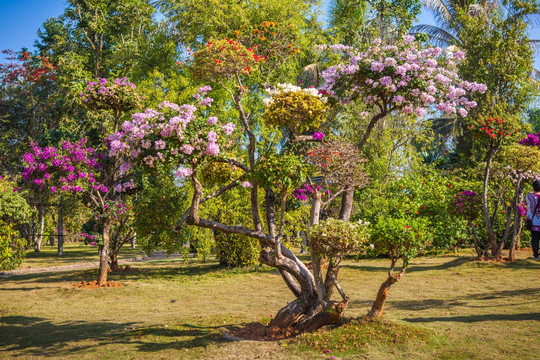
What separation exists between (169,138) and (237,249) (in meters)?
10.5

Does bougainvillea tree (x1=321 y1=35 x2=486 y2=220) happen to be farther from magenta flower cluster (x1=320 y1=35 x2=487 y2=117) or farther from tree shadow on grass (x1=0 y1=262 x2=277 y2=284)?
tree shadow on grass (x1=0 y1=262 x2=277 y2=284)

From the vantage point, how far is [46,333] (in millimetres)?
8289

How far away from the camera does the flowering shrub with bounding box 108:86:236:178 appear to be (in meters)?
6.67

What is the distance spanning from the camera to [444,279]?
41.1 feet

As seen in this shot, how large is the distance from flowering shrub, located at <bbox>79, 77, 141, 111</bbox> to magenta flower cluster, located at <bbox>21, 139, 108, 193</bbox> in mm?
1463

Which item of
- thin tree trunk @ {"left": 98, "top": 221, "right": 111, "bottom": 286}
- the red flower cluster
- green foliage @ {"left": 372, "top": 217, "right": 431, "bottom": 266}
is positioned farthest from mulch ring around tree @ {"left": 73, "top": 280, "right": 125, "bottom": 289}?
the red flower cluster

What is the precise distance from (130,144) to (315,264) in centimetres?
343

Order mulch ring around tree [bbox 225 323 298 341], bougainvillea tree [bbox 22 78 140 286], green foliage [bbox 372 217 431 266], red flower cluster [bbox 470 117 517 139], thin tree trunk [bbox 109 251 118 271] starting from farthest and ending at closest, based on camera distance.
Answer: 1. thin tree trunk [bbox 109 251 118 271]
2. red flower cluster [bbox 470 117 517 139]
3. bougainvillea tree [bbox 22 78 140 286]
4. mulch ring around tree [bbox 225 323 298 341]
5. green foliage [bbox 372 217 431 266]

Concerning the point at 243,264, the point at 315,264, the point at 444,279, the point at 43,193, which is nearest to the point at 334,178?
the point at 315,264

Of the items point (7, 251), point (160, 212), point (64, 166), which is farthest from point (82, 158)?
point (7, 251)

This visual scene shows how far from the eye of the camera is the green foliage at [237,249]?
1623cm

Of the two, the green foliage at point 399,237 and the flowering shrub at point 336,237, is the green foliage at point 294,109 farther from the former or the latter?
the green foliage at point 399,237

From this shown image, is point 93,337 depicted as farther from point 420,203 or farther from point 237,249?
point 420,203

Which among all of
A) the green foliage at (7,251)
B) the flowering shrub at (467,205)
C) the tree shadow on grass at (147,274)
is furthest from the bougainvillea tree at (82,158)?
the flowering shrub at (467,205)
